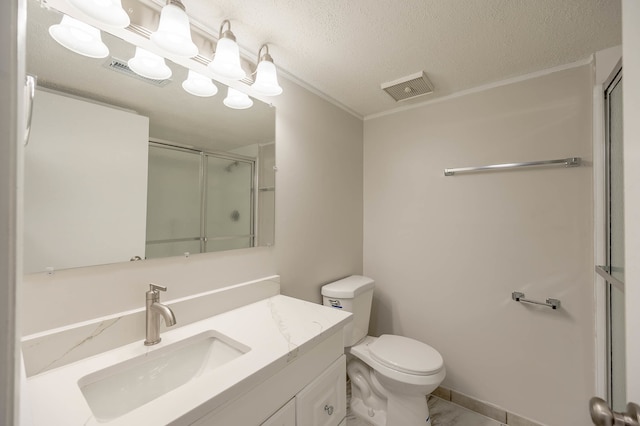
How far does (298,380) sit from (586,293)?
1591 mm

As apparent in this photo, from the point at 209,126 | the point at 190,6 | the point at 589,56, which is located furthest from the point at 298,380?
the point at 589,56

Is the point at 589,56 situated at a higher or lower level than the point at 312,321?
higher

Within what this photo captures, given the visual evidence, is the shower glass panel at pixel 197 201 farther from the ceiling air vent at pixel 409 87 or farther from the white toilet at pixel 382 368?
the ceiling air vent at pixel 409 87

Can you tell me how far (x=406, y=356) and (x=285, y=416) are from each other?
2.98 feet

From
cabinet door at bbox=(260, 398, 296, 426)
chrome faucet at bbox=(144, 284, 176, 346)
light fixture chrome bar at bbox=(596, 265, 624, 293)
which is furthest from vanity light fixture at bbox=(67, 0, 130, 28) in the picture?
light fixture chrome bar at bbox=(596, 265, 624, 293)

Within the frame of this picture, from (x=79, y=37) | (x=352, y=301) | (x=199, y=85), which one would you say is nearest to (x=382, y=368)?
(x=352, y=301)

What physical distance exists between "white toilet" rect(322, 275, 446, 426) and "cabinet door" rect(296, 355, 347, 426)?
458 millimetres

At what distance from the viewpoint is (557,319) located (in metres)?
1.47

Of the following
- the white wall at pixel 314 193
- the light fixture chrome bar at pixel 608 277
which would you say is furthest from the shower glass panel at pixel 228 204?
the light fixture chrome bar at pixel 608 277

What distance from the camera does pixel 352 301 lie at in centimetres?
167

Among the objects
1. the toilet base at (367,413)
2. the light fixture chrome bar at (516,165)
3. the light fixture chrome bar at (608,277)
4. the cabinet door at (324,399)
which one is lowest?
the toilet base at (367,413)

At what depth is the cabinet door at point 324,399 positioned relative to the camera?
894mm

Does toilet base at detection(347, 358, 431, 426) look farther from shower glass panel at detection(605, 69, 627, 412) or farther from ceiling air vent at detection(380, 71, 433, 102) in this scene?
ceiling air vent at detection(380, 71, 433, 102)

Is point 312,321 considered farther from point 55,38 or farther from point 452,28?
point 452,28
